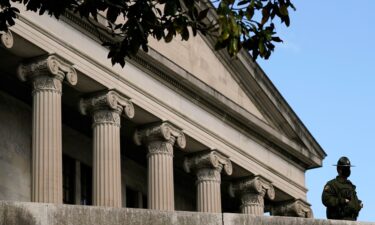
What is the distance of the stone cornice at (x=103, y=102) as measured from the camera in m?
50.0

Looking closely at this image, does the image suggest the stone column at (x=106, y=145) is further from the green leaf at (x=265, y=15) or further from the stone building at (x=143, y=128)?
the green leaf at (x=265, y=15)

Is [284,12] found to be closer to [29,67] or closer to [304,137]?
[29,67]

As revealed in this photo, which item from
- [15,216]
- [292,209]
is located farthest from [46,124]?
[15,216]

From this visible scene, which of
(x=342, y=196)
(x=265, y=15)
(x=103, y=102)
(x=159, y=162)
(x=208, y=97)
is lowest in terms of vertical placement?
(x=342, y=196)

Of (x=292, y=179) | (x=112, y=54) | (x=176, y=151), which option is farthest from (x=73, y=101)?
(x=112, y=54)

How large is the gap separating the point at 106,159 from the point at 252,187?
480 inches

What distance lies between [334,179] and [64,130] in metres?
19.0

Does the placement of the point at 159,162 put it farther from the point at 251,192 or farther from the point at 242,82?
the point at 242,82

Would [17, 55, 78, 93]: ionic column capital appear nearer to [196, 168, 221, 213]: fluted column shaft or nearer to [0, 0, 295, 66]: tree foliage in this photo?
[196, 168, 221, 213]: fluted column shaft

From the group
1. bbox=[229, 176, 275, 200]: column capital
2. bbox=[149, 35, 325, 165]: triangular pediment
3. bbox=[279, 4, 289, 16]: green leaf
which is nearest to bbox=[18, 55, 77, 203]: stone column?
bbox=[149, 35, 325, 165]: triangular pediment

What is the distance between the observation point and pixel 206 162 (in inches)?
2244

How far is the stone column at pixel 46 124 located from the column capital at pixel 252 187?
1458 cm

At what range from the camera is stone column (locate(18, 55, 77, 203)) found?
4584 centimetres

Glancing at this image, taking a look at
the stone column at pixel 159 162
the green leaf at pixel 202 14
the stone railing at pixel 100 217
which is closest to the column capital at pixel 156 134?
the stone column at pixel 159 162
